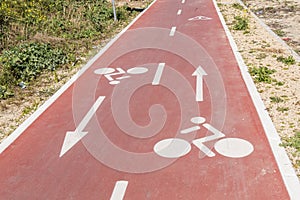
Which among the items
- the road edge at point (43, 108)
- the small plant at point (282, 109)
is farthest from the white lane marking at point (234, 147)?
the road edge at point (43, 108)

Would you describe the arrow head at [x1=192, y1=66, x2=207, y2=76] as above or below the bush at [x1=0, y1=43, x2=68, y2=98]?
below

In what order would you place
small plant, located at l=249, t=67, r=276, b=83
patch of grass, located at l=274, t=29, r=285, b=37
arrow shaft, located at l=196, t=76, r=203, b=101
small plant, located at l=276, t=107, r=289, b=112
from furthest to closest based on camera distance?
patch of grass, located at l=274, t=29, r=285, b=37
small plant, located at l=249, t=67, r=276, b=83
arrow shaft, located at l=196, t=76, r=203, b=101
small plant, located at l=276, t=107, r=289, b=112

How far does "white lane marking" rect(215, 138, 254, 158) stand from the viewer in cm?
644

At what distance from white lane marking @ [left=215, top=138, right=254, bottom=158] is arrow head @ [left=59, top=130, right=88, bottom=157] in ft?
9.86

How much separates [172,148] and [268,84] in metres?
4.35

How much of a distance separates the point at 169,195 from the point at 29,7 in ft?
47.8

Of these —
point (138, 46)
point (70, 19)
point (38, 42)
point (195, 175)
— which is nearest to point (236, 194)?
point (195, 175)

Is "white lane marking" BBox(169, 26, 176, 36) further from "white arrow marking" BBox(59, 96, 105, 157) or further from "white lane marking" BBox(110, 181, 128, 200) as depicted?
"white lane marking" BBox(110, 181, 128, 200)

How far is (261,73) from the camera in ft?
33.7

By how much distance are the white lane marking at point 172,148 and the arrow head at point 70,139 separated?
177cm

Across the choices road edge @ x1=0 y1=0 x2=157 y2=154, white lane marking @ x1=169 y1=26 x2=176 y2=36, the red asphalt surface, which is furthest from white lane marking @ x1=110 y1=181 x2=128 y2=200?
white lane marking @ x1=169 y1=26 x2=176 y2=36

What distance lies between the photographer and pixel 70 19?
1756 centimetres

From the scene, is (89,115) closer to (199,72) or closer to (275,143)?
(199,72)

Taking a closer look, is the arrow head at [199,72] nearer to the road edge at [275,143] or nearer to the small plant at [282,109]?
the road edge at [275,143]
